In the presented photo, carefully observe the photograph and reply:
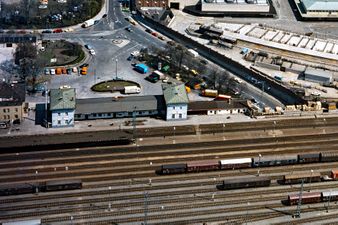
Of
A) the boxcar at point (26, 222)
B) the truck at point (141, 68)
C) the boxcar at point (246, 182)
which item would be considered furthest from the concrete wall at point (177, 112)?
the boxcar at point (26, 222)

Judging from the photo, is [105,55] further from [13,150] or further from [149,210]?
[149,210]

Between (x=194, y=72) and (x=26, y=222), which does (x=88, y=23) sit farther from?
(x=26, y=222)

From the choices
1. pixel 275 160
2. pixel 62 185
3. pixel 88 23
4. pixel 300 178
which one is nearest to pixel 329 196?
pixel 300 178

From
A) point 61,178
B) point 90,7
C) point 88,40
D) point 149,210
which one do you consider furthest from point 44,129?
point 90,7

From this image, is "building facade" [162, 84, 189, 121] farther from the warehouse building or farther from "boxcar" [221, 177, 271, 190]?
the warehouse building

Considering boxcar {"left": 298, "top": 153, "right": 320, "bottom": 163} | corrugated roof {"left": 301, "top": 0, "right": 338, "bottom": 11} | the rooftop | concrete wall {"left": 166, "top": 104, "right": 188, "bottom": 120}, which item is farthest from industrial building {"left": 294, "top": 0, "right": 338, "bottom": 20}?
the rooftop

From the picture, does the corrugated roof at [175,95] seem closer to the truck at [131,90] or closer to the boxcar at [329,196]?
the truck at [131,90]
